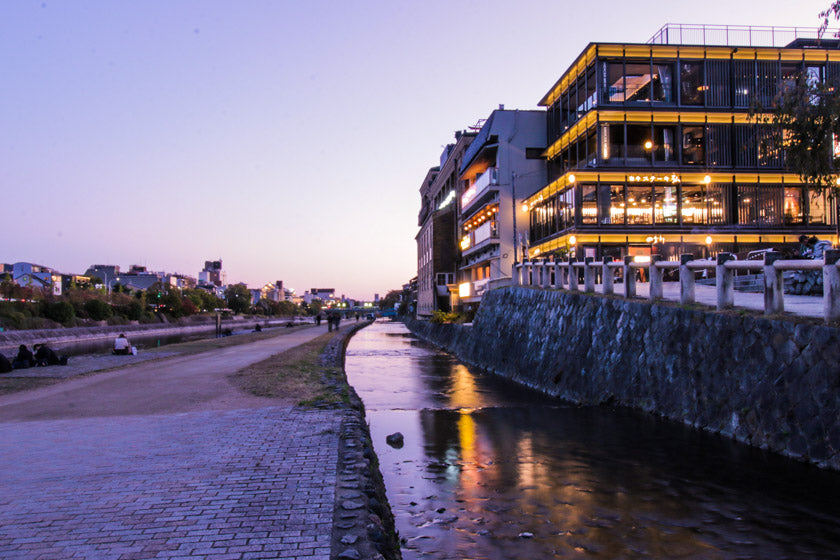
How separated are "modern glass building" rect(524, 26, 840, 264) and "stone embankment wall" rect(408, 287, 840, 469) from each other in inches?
515

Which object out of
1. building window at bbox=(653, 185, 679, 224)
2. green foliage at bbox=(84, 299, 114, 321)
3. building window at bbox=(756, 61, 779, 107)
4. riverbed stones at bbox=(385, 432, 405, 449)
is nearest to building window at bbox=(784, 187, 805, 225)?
building window at bbox=(756, 61, 779, 107)

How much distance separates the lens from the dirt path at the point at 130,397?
10.8 m

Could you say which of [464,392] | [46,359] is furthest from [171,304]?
[464,392]

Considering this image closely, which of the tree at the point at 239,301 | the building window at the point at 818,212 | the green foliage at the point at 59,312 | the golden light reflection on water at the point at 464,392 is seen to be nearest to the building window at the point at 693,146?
the building window at the point at 818,212

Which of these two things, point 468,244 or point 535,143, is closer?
point 535,143

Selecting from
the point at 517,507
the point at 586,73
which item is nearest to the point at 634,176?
the point at 586,73

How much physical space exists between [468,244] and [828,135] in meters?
40.0

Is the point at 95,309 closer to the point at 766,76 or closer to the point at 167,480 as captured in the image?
the point at 766,76

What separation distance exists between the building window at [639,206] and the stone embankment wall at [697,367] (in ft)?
44.2

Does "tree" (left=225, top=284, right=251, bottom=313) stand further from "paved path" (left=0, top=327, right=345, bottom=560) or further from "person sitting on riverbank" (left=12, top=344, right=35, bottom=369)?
"paved path" (left=0, top=327, right=345, bottom=560)

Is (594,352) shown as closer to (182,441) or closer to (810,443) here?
(810,443)

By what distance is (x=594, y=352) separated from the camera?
620 inches

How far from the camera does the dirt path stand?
10766 millimetres

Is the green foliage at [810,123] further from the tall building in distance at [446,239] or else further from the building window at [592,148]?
the tall building in distance at [446,239]
